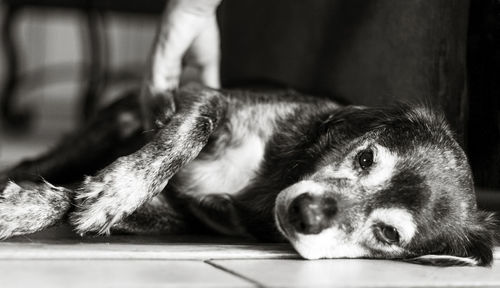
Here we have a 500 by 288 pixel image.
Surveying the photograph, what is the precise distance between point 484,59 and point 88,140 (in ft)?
4.81

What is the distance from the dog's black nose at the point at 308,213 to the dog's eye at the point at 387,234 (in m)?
0.21

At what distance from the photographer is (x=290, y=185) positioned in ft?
6.65

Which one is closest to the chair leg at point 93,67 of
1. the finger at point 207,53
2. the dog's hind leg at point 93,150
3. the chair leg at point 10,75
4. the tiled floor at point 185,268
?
the chair leg at point 10,75

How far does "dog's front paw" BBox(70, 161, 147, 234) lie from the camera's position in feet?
5.66

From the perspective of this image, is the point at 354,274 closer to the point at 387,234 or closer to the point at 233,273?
the point at 233,273

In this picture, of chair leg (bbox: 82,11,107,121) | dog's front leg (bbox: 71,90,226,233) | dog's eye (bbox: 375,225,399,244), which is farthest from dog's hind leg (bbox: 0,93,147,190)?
chair leg (bbox: 82,11,107,121)

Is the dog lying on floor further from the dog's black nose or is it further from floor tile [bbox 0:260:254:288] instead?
floor tile [bbox 0:260:254:288]

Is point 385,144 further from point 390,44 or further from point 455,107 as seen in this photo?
point 390,44

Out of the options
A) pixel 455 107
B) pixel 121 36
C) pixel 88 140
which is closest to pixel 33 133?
pixel 121 36

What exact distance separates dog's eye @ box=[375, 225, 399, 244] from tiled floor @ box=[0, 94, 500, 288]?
0.39 feet

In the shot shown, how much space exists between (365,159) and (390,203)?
0.16 meters

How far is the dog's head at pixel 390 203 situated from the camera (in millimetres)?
1739

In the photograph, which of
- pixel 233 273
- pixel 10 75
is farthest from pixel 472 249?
pixel 10 75

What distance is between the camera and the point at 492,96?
2064 mm
